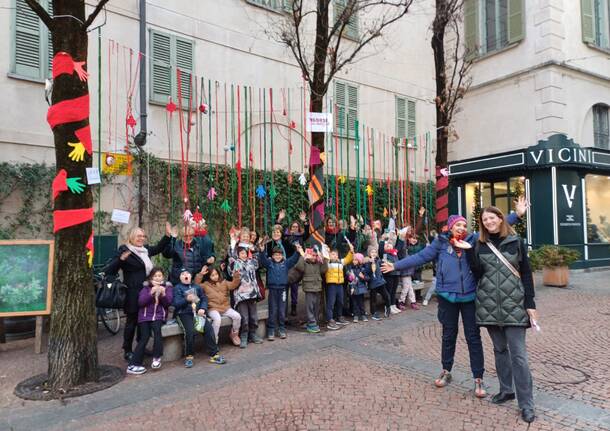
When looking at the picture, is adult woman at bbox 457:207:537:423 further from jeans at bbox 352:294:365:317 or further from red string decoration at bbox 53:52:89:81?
red string decoration at bbox 53:52:89:81

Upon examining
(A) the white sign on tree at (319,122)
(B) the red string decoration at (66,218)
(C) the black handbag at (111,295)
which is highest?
(A) the white sign on tree at (319,122)

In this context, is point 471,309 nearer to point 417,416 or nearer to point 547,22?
point 417,416

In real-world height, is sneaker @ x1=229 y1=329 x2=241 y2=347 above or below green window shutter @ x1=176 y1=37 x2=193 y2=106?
below

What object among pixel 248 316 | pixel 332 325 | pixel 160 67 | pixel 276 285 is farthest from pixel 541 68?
pixel 248 316

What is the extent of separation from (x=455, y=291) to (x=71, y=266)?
13.8 feet

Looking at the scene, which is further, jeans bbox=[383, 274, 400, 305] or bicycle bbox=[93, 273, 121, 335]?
jeans bbox=[383, 274, 400, 305]

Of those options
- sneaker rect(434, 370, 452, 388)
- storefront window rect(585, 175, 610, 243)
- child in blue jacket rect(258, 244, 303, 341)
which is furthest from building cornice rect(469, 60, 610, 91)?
sneaker rect(434, 370, 452, 388)

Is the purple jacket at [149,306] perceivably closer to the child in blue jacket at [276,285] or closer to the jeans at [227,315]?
the jeans at [227,315]

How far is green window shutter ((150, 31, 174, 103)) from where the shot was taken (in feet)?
34.2

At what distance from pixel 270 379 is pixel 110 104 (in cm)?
725

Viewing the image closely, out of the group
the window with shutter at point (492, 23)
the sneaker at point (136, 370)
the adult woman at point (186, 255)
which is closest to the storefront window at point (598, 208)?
the window with shutter at point (492, 23)

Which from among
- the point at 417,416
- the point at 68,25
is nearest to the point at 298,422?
the point at 417,416

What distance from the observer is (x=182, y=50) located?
430 inches

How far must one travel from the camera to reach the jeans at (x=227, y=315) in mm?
6234
